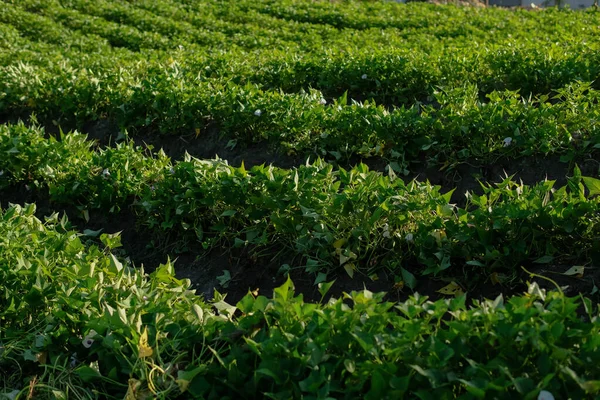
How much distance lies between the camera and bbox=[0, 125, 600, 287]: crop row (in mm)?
3322

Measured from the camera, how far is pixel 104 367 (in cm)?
259

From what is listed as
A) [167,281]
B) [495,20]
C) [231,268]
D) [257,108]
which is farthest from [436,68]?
[495,20]

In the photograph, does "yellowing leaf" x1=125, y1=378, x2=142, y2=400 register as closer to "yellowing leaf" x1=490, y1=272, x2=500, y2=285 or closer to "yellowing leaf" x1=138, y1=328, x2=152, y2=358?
"yellowing leaf" x1=138, y1=328, x2=152, y2=358

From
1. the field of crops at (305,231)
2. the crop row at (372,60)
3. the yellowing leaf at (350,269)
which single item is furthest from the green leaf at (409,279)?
the crop row at (372,60)

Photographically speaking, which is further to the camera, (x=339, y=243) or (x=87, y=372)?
(x=339, y=243)

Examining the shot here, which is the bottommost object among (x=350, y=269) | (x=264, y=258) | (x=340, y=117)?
(x=264, y=258)

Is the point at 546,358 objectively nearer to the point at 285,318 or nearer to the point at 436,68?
the point at 285,318

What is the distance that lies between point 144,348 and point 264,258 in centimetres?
157

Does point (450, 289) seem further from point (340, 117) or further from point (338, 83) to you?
point (338, 83)

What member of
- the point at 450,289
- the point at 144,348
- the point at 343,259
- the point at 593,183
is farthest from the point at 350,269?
the point at 144,348

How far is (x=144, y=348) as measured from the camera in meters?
2.47

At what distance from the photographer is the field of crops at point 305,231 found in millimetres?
2229

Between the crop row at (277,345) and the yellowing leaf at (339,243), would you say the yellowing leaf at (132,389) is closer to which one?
the crop row at (277,345)

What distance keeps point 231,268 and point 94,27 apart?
10023 millimetres
